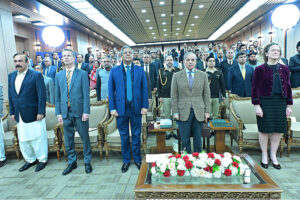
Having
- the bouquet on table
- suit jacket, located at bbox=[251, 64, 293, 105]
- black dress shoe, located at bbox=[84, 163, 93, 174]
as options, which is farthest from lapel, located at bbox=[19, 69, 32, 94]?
suit jacket, located at bbox=[251, 64, 293, 105]

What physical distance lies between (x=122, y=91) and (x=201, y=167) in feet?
4.77

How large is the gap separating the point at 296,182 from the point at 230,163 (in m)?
1.28

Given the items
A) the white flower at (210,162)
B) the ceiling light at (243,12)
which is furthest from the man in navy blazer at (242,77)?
the ceiling light at (243,12)

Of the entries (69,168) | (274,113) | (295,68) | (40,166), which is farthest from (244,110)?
(40,166)

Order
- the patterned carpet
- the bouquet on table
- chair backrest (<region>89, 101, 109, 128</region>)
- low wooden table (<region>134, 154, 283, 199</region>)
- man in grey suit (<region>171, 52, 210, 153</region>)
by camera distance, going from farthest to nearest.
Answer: chair backrest (<region>89, 101, 109, 128</region>), man in grey suit (<region>171, 52, 210, 153</region>), the patterned carpet, the bouquet on table, low wooden table (<region>134, 154, 283, 199</region>)

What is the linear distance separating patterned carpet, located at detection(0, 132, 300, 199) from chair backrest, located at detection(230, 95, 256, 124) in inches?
23.3

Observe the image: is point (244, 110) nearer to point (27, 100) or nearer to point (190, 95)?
point (190, 95)

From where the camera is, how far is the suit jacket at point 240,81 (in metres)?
3.88

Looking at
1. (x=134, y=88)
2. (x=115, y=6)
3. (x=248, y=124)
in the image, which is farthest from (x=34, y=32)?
(x=248, y=124)

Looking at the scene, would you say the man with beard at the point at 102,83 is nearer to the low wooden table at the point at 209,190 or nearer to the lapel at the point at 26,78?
the lapel at the point at 26,78

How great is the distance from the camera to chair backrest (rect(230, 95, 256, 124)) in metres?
3.59

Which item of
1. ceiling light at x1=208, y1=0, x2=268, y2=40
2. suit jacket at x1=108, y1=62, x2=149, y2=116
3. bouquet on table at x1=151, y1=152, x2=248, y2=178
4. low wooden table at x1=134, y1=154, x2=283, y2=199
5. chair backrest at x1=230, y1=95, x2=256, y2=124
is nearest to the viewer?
low wooden table at x1=134, y1=154, x2=283, y2=199

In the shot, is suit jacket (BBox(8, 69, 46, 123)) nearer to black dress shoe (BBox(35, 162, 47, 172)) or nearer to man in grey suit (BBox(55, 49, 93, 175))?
man in grey suit (BBox(55, 49, 93, 175))

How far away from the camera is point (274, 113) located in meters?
2.69
